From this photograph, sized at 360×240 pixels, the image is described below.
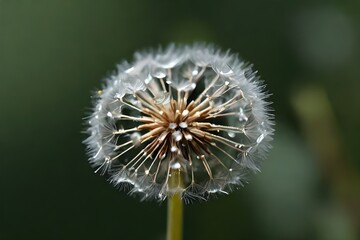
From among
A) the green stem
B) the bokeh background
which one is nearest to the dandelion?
the green stem

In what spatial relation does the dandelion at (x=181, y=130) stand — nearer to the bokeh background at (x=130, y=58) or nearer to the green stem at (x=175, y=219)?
the green stem at (x=175, y=219)

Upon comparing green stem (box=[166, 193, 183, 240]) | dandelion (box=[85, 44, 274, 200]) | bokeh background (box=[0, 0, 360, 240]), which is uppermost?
bokeh background (box=[0, 0, 360, 240])

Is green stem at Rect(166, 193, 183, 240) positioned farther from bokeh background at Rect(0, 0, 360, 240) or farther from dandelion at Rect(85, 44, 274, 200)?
bokeh background at Rect(0, 0, 360, 240)

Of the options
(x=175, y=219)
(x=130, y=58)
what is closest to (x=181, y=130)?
(x=175, y=219)

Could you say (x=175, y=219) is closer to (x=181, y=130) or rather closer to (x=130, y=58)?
(x=181, y=130)

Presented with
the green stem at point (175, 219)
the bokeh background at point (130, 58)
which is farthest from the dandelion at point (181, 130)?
the bokeh background at point (130, 58)
